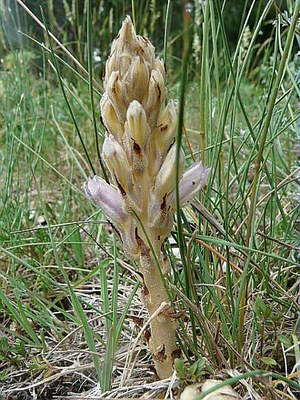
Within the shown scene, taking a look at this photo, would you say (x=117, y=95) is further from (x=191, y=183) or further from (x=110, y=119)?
(x=191, y=183)

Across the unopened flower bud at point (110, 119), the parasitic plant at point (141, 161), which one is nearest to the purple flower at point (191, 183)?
the parasitic plant at point (141, 161)

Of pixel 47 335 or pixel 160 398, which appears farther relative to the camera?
pixel 47 335

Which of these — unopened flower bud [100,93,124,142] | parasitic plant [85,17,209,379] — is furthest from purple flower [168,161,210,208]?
unopened flower bud [100,93,124,142]

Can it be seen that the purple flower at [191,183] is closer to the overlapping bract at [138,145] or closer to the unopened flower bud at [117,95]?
the overlapping bract at [138,145]

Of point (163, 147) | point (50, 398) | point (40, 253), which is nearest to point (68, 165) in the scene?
point (40, 253)

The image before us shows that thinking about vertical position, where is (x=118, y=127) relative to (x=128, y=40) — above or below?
below

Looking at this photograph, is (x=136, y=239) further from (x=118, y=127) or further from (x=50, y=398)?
(x=50, y=398)

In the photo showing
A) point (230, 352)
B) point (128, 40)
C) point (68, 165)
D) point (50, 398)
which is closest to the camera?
point (128, 40)
